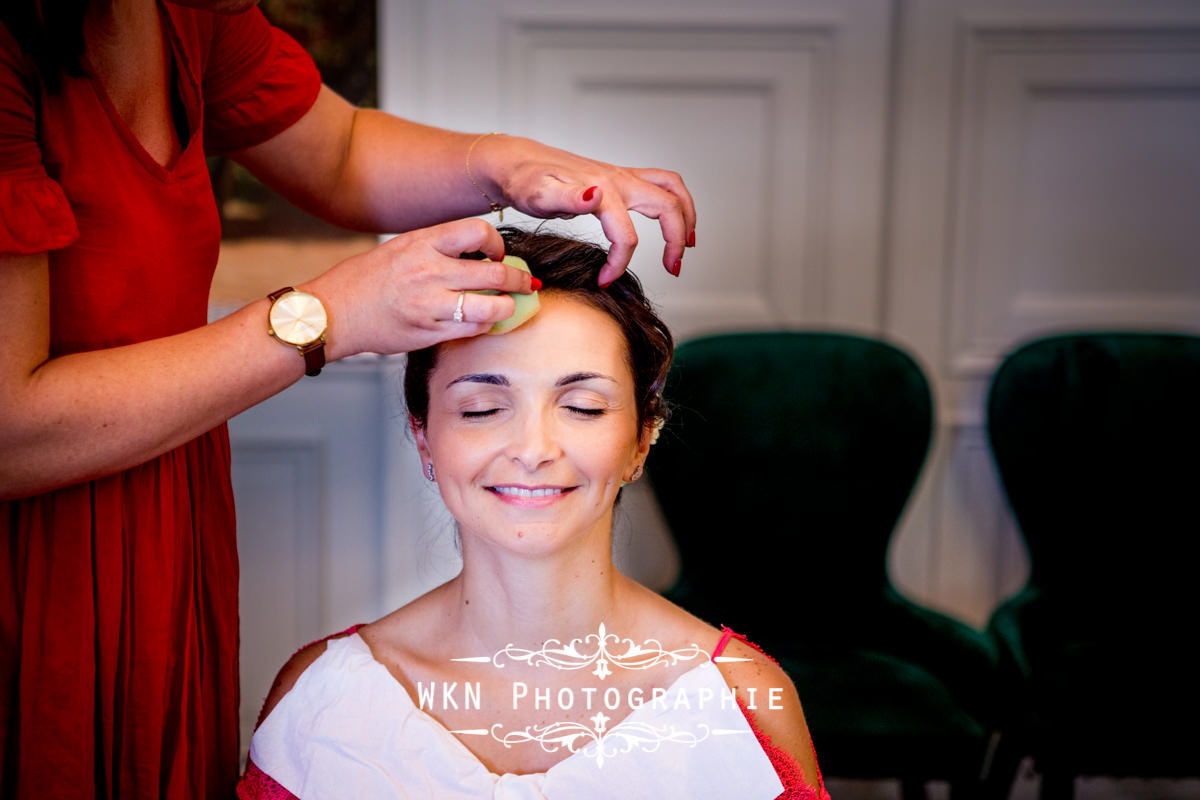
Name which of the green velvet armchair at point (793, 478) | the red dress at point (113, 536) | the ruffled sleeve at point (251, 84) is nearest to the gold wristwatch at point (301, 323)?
the red dress at point (113, 536)

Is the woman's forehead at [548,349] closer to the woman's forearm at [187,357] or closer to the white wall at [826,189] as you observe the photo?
the woman's forearm at [187,357]

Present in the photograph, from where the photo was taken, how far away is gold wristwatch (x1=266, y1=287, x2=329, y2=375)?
3.46 feet

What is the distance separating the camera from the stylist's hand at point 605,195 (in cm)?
119

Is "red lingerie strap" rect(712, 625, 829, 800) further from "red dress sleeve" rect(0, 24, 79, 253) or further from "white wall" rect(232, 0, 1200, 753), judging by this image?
"white wall" rect(232, 0, 1200, 753)

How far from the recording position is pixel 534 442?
3.92ft

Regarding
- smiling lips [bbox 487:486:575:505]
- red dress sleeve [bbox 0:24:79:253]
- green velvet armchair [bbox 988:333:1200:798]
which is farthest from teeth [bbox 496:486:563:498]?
green velvet armchair [bbox 988:333:1200:798]

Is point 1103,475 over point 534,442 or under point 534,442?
under

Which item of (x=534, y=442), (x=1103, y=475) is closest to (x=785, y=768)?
(x=534, y=442)

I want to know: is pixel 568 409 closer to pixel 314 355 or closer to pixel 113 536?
pixel 314 355

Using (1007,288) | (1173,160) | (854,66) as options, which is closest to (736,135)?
(854,66)

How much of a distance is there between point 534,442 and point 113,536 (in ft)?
1.52

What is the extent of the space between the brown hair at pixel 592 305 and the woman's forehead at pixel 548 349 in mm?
19

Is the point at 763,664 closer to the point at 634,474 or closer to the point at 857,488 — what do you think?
the point at 634,474

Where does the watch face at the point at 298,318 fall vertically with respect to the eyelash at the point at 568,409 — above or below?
above
